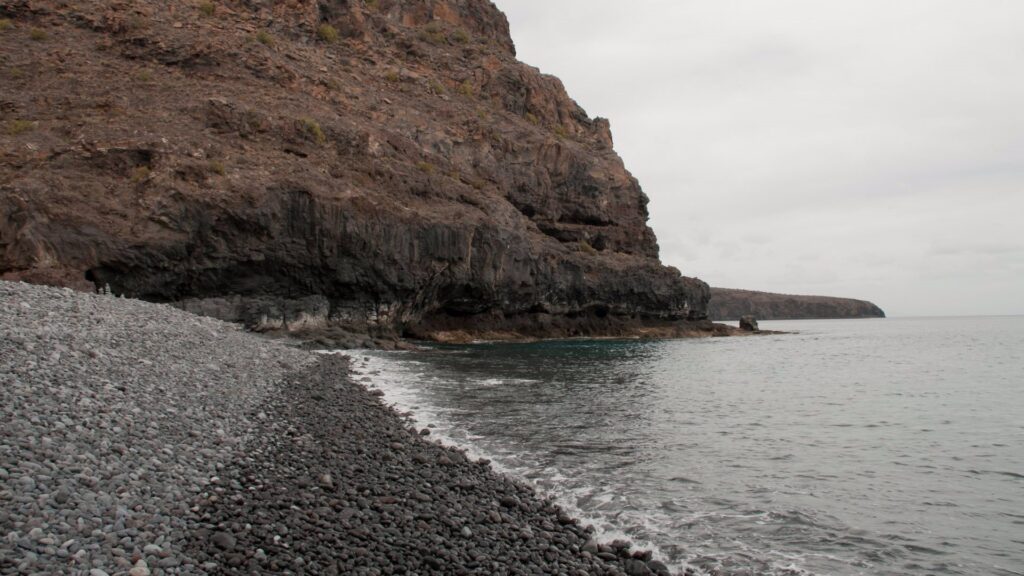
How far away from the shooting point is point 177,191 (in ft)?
134

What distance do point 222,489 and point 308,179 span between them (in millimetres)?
41652

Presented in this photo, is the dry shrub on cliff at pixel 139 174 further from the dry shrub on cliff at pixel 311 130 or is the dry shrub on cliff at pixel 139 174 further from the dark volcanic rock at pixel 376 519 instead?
the dark volcanic rock at pixel 376 519

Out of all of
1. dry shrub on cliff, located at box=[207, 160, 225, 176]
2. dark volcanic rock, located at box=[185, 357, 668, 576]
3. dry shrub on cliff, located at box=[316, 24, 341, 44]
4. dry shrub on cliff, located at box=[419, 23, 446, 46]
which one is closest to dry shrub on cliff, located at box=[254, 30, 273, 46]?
dry shrub on cliff, located at box=[316, 24, 341, 44]

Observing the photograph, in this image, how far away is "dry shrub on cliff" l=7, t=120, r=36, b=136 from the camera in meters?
41.3

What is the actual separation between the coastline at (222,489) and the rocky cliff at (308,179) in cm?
2767

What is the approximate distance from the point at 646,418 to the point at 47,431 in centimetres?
1490

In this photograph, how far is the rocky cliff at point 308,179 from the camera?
131 feet

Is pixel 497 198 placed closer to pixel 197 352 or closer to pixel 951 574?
pixel 197 352

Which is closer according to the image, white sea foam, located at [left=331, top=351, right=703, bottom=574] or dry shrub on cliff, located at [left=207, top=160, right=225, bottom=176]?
white sea foam, located at [left=331, top=351, right=703, bottom=574]

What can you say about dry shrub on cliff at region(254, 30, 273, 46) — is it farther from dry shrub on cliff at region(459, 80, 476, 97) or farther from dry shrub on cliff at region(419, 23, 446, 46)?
dry shrub on cliff at region(419, 23, 446, 46)

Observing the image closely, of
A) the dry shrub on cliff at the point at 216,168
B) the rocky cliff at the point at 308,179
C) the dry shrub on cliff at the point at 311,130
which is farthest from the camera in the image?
the dry shrub on cliff at the point at 311,130

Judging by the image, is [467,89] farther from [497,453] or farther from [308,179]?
[497,453]

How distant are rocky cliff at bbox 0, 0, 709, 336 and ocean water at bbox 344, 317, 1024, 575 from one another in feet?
59.0

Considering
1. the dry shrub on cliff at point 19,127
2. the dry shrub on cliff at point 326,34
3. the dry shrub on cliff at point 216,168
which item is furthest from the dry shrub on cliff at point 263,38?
the dry shrub on cliff at point 19,127
